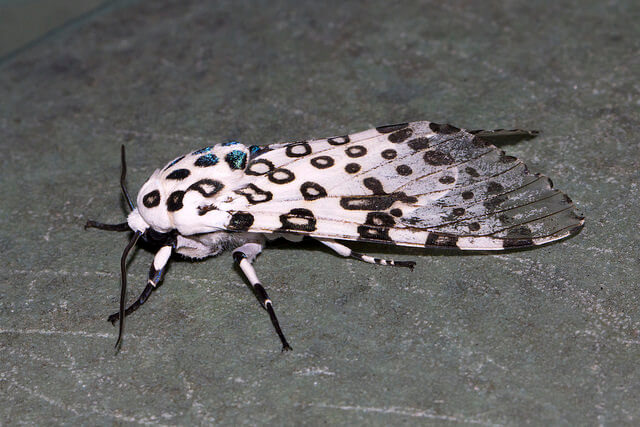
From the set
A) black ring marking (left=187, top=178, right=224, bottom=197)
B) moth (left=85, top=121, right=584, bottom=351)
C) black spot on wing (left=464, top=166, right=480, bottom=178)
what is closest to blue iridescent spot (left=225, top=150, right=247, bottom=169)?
moth (left=85, top=121, right=584, bottom=351)

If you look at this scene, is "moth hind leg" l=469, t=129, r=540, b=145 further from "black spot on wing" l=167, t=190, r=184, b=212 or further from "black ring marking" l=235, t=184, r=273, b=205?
"black spot on wing" l=167, t=190, r=184, b=212

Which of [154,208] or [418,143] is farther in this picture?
[418,143]

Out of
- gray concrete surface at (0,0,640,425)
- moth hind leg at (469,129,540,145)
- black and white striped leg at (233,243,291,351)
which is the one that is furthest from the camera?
moth hind leg at (469,129,540,145)

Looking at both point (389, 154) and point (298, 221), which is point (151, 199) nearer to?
point (298, 221)

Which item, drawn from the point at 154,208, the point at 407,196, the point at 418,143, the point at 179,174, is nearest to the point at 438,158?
the point at 418,143

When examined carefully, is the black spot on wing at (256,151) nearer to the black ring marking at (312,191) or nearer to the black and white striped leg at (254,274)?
the black ring marking at (312,191)
